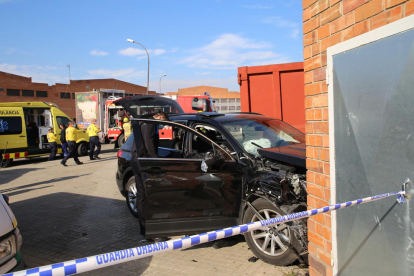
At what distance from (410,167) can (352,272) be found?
3.20 ft

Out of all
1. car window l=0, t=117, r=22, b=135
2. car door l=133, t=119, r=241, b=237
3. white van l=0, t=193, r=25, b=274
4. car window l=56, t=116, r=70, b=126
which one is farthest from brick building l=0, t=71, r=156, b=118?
white van l=0, t=193, r=25, b=274

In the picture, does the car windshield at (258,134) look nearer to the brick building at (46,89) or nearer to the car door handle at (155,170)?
the car door handle at (155,170)

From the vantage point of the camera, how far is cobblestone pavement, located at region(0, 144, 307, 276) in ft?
12.7

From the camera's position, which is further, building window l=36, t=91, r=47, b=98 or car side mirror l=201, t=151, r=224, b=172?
building window l=36, t=91, r=47, b=98

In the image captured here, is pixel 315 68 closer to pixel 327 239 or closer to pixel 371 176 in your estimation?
pixel 371 176

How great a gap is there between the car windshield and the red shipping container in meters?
2.05

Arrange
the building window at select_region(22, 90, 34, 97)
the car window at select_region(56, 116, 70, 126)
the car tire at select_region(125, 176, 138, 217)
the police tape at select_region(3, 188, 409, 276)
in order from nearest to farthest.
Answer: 1. the police tape at select_region(3, 188, 409, 276)
2. the car tire at select_region(125, 176, 138, 217)
3. the car window at select_region(56, 116, 70, 126)
4. the building window at select_region(22, 90, 34, 97)

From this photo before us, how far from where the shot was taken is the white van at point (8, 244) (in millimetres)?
2953

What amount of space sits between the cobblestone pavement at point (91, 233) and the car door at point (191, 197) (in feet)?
1.27

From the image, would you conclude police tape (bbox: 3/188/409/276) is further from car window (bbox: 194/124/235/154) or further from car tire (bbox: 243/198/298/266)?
car window (bbox: 194/124/235/154)

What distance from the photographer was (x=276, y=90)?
7.28m

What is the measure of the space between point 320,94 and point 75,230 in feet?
15.0

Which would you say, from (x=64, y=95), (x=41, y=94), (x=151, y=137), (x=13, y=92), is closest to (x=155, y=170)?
(x=151, y=137)

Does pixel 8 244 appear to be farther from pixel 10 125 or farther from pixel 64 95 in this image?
pixel 64 95
